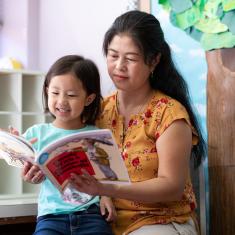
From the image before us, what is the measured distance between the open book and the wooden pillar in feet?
1.58

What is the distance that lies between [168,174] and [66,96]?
37 centimetres

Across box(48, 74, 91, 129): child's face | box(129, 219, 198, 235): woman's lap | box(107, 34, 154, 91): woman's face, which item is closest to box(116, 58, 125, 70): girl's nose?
box(107, 34, 154, 91): woman's face

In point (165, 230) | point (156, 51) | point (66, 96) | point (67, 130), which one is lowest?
point (165, 230)

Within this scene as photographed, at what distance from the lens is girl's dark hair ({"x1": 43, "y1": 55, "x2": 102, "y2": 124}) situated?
1.41 m

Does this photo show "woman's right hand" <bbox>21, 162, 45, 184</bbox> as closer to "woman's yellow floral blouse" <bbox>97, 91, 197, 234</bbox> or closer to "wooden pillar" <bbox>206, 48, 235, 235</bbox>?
"woman's yellow floral blouse" <bbox>97, 91, 197, 234</bbox>

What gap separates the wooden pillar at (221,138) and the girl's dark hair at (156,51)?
60 mm

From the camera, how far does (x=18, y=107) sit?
221 centimetres

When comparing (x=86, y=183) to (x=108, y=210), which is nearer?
(x=86, y=183)

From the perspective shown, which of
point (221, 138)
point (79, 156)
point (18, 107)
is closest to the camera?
point (79, 156)

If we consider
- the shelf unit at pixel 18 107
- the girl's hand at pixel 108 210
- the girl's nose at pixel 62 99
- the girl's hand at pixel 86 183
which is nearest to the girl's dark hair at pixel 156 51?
the girl's nose at pixel 62 99

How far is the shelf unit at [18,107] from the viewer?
221cm

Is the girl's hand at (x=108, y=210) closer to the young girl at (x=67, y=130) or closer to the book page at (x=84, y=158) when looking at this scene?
the young girl at (x=67, y=130)

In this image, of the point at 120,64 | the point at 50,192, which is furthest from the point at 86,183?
the point at 120,64

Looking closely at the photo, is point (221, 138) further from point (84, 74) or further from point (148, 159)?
point (84, 74)
